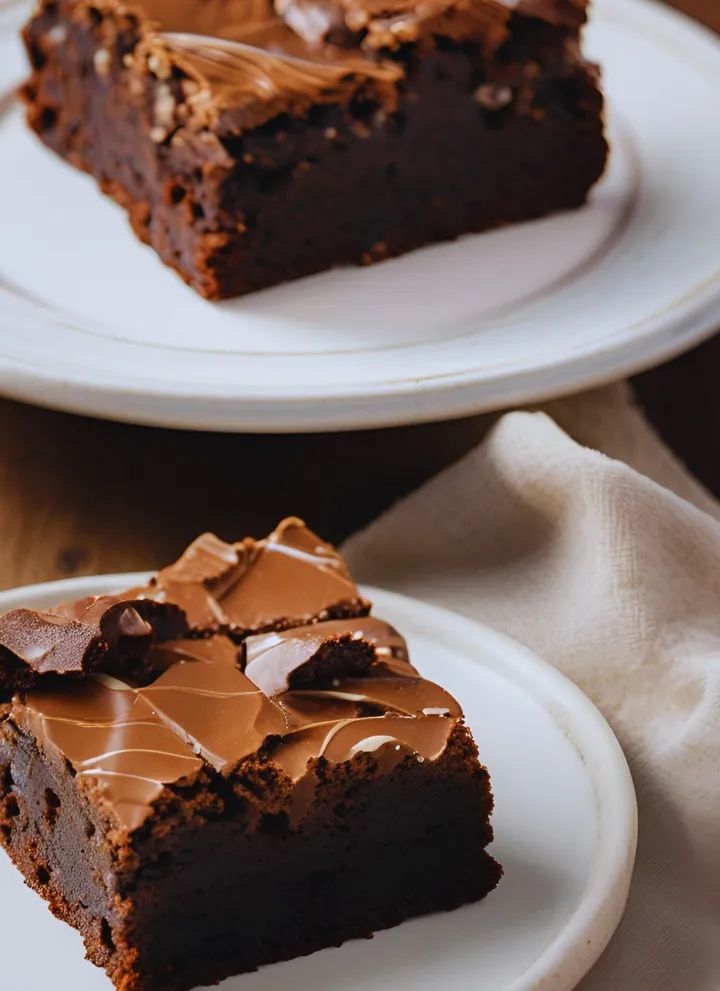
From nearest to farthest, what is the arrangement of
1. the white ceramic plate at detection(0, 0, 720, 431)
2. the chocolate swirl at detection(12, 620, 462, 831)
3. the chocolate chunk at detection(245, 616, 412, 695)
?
the chocolate swirl at detection(12, 620, 462, 831)
the chocolate chunk at detection(245, 616, 412, 695)
the white ceramic plate at detection(0, 0, 720, 431)

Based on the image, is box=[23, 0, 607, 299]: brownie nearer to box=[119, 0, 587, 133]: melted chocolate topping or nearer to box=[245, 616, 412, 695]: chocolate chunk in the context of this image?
box=[119, 0, 587, 133]: melted chocolate topping

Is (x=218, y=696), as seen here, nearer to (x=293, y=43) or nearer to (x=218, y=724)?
(x=218, y=724)

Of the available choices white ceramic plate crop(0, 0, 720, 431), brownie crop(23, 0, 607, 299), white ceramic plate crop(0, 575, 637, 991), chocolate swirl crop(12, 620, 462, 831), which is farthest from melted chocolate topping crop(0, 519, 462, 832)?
brownie crop(23, 0, 607, 299)

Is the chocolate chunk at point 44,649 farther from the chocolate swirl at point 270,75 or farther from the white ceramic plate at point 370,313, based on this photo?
the chocolate swirl at point 270,75

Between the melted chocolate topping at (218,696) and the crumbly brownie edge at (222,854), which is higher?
the melted chocolate topping at (218,696)

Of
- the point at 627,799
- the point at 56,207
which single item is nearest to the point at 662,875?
the point at 627,799

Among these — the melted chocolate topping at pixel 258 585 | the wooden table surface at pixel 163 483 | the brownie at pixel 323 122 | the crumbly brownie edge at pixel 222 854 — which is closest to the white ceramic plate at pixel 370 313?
the brownie at pixel 323 122
